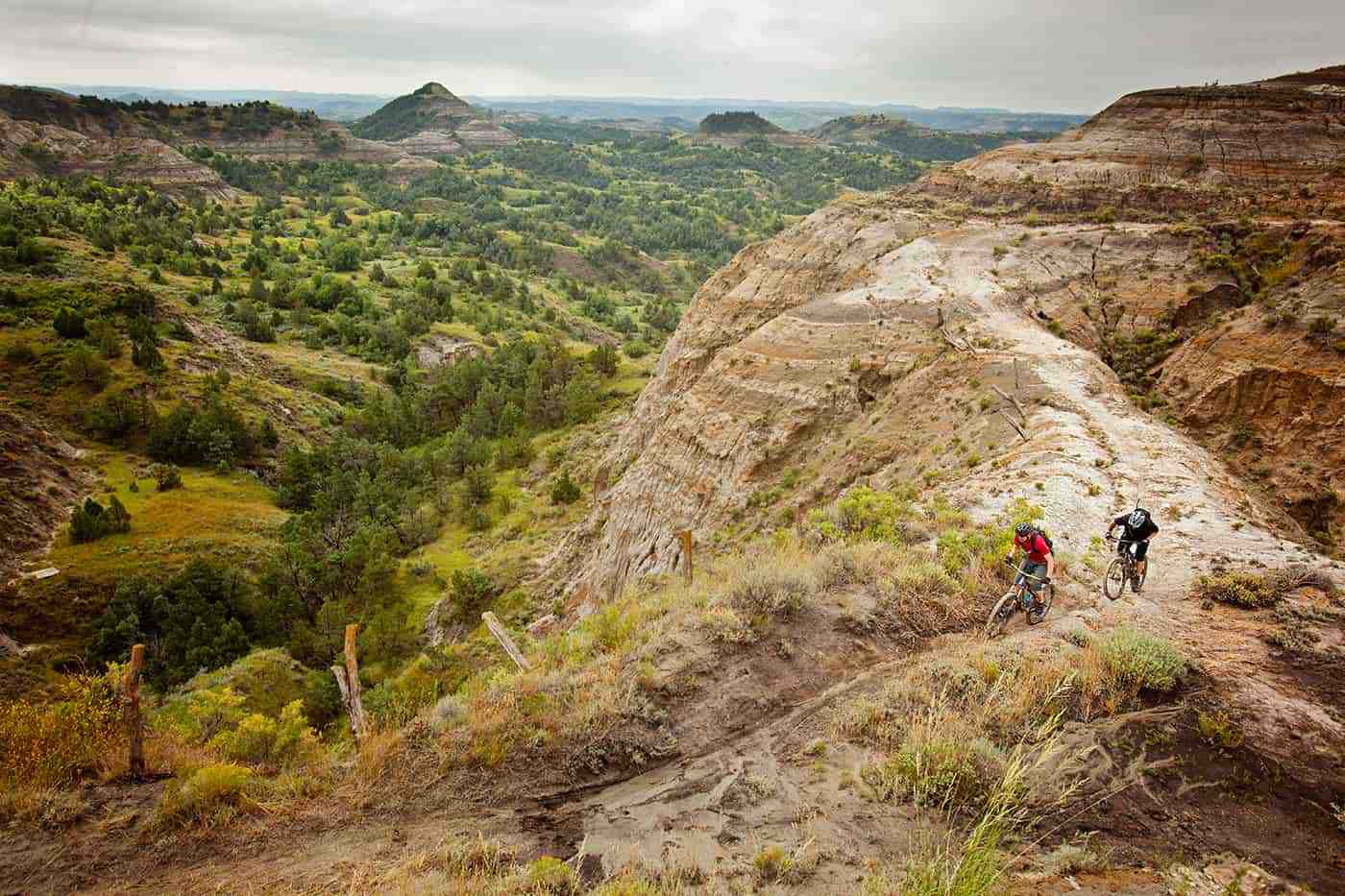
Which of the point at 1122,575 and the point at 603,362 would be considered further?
the point at 603,362

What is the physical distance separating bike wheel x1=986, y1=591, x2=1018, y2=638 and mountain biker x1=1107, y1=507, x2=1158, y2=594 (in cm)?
178

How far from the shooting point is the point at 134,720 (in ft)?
21.8

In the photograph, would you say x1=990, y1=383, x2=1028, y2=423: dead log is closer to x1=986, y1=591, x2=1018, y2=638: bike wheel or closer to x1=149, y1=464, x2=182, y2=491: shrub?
x1=986, y1=591, x2=1018, y2=638: bike wheel

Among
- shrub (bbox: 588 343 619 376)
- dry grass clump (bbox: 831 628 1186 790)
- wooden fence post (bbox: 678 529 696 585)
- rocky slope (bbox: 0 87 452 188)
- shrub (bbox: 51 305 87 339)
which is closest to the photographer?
dry grass clump (bbox: 831 628 1186 790)

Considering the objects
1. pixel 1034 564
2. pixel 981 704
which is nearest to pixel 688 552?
pixel 1034 564

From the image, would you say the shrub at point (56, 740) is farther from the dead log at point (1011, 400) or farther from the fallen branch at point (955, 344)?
the fallen branch at point (955, 344)

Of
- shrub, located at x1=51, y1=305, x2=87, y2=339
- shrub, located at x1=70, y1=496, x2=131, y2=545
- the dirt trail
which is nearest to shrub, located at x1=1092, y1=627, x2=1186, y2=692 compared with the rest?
the dirt trail

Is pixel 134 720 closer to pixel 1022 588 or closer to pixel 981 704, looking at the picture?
pixel 981 704

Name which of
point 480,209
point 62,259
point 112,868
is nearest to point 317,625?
point 112,868

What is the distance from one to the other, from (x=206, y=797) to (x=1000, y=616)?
351 inches

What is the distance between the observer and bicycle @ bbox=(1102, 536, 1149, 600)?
8547 millimetres

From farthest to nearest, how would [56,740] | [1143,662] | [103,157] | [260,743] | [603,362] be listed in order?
1. [103,157]
2. [603,362]
3. [260,743]
4. [1143,662]
5. [56,740]

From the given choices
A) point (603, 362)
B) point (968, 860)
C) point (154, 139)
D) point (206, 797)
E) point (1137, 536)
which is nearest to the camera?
point (968, 860)

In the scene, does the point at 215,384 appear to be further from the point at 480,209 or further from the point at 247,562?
the point at 480,209
